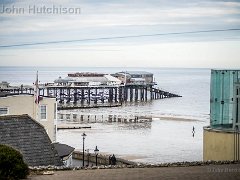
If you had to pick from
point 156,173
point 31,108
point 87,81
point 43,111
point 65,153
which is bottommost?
point 65,153

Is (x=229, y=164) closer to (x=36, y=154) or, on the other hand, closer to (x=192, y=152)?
(x=36, y=154)

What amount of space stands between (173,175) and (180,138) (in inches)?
1130

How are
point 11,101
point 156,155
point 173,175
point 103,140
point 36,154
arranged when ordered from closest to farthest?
point 173,175 < point 36,154 < point 11,101 < point 156,155 < point 103,140

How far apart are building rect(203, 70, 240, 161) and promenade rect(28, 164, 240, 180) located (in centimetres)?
58

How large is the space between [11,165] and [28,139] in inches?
170

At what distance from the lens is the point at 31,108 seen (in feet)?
69.1

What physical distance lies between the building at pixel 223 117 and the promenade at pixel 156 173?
0.58m

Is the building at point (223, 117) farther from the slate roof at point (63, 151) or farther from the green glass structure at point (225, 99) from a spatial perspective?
the slate roof at point (63, 151)

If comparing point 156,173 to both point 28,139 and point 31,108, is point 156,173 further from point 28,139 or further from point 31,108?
point 31,108

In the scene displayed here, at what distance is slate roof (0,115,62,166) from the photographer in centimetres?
1271

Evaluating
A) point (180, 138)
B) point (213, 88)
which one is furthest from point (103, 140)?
point (213, 88)

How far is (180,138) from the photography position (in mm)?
37594

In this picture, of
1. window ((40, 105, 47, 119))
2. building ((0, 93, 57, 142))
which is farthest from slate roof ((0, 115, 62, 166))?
window ((40, 105, 47, 119))

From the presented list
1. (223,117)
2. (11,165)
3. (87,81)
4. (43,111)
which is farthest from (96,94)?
(11,165)
